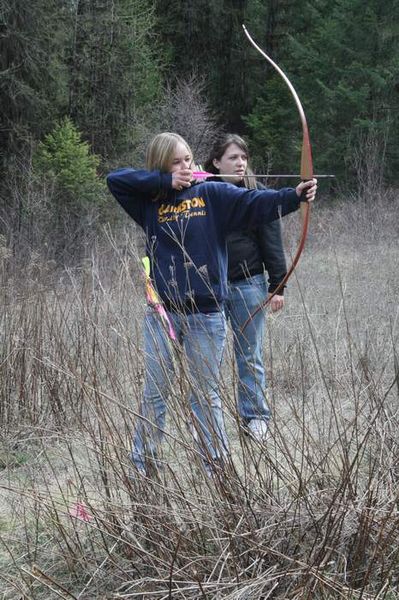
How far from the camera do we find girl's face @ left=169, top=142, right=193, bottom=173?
275 cm

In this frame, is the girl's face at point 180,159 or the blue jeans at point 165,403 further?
the girl's face at point 180,159

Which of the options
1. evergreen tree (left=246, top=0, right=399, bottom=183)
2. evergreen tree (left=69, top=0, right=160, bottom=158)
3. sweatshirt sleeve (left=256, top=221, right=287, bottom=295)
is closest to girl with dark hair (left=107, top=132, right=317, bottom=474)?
sweatshirt sleeve (left=256, top=221, right=287, bottom=295)

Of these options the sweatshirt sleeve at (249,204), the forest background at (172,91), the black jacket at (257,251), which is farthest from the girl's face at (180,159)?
the forest background at (172,91)

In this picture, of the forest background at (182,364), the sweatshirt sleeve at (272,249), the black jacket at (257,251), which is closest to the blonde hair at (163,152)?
the forest background at (182,364)

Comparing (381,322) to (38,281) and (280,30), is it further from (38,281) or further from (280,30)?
(280,30)

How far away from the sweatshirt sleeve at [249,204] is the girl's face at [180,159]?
0.13 metres

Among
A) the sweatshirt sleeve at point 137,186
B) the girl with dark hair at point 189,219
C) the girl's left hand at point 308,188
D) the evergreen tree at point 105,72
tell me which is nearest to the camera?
the girl's left hand at point 308,188

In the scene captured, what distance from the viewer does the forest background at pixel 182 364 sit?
1964 mm

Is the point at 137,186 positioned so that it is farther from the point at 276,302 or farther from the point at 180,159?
the point at 276,302

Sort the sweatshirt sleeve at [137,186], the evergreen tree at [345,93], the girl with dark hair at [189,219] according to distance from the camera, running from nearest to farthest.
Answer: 1. the girl with dark hair at [189,219]
2. the sweatshirt sleeve at [137,186]
3. the evergreen tree at [345,93]

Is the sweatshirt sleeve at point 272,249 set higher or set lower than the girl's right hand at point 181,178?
lower

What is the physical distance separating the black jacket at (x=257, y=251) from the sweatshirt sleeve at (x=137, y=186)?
0.74 m

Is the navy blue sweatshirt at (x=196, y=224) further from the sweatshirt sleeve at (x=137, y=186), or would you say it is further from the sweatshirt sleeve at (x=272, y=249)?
the sweatshirt sleeve at (x=272, y=249)

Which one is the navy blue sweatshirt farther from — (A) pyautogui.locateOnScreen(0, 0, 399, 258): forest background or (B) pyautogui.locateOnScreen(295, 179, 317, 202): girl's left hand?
(A) pyautogui.locateOnScreen(0, 0, 399, 258): forest background
